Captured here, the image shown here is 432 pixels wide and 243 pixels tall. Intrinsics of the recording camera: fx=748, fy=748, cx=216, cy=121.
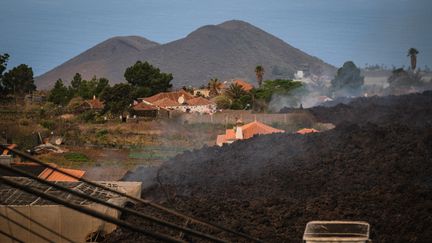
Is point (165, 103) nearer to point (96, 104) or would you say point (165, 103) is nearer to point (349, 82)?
point (96, 104)

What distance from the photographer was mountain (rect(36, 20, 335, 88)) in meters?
144

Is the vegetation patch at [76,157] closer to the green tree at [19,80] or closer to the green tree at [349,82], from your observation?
the green tree at [19,80]

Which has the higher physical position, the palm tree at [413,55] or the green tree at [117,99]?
the palm tree at [413,55]

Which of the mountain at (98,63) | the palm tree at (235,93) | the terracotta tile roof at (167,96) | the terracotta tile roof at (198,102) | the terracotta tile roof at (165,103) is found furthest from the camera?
the mountain at (98,63)

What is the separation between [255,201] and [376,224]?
2765 millimetres

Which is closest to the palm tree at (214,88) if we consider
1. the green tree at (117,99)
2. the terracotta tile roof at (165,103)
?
the terracotta tile roof at (165,103)

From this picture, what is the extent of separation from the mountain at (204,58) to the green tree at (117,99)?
77805 millimetres

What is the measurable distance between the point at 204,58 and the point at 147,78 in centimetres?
10211

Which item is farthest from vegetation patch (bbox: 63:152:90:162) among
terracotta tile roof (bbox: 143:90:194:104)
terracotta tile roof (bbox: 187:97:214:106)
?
terracotta tile roof (bbox: 187:97:214:106)

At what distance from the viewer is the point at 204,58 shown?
161000 millimetres

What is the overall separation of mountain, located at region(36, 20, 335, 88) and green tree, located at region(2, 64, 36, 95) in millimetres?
69953

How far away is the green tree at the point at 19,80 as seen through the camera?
54.4 m

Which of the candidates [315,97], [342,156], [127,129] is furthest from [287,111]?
[342,156]

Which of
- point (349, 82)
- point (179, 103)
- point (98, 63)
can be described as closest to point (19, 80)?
point (179, 103)
